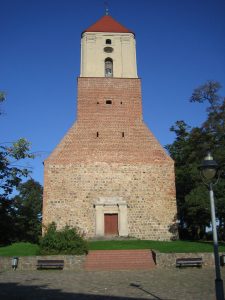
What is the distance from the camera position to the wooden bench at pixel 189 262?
51.5ft

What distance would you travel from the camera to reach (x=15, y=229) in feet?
24.7

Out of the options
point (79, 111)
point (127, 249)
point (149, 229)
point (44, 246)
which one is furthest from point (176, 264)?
point (79, 111)

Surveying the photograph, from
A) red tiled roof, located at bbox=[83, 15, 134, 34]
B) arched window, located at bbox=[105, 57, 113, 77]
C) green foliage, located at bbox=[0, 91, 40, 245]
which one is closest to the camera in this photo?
green foliage, located at bbox=[0, 91, 40, 245]

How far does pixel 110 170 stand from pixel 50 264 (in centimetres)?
1100

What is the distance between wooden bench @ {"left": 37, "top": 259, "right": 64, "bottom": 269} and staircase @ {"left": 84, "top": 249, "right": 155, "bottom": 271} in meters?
1.25

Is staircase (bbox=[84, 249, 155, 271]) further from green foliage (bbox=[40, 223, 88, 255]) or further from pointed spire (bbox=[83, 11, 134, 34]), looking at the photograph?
pointed spire (bbox=[83, 11, 134, 34])

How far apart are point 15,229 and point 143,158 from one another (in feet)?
62.9

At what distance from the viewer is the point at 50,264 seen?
51.1 ft

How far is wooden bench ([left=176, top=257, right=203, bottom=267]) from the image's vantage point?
618 inches

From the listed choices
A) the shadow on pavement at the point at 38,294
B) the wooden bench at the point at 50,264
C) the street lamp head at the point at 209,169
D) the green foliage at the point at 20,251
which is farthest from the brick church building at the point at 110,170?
the street lamp head at the point at 209,169

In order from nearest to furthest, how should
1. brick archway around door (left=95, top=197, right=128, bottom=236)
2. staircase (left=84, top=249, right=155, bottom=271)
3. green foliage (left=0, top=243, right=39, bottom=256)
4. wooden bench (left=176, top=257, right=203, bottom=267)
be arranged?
1. wooden bench (left=176, top=257, right=203, bottom=267)
2. staircase (left=84, top=249, right=155, bottom=271)
3. green foliage (left=0, top=243, right=39, bottom=256)
4. brick archway around door (left=95, top=197, right=128, bottom=236)

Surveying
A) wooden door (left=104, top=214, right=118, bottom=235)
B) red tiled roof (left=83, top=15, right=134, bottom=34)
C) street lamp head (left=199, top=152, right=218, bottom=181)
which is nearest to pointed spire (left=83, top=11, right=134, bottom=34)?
red tiled roof (left=83, top=15, right=134, bottom=34)

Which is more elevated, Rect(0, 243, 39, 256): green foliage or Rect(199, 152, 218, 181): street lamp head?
Rect(199, 152, 218, 181): street lamp head

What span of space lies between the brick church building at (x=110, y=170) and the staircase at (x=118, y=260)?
6.42 meters
